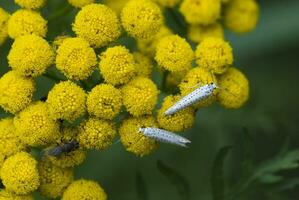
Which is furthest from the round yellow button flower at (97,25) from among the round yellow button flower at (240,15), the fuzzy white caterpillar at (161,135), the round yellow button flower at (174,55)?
the round yellow button flower at (240,15)

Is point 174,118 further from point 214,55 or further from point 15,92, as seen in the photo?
point 15,92

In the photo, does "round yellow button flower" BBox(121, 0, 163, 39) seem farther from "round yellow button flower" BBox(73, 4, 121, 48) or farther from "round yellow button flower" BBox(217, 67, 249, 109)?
"round yellow button flower" BBox(217, 67, 249, 109)

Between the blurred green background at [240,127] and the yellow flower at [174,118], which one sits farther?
the blurred green background at [240,127]

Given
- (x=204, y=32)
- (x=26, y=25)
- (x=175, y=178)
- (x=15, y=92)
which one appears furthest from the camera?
Answer: (x=204, y=32)

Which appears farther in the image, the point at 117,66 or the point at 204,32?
the point at 204,32

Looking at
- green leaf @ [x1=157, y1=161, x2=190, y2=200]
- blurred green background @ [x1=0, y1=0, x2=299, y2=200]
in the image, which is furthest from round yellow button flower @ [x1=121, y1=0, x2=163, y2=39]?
blurred green background @ [x1=0, y1=0, x2=299, y2=200]

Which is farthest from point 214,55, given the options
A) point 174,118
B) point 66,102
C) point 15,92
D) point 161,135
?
point 15,92

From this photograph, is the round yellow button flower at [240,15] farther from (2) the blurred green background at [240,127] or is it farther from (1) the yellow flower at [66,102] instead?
(1) the yellow flower at [66,102]

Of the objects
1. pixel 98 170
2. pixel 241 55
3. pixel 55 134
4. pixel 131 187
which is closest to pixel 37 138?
pixel 55 134
